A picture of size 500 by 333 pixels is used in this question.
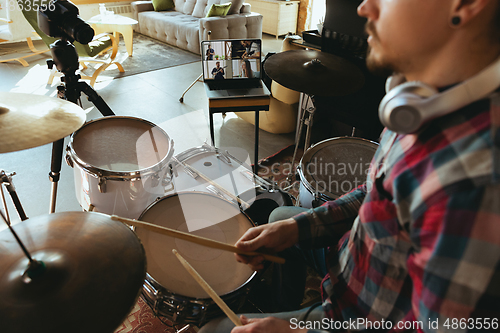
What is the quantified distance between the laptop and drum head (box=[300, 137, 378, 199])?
69cm

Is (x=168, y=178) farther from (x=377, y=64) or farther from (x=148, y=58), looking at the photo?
(x=148, y=58)

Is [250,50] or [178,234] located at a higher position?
[250,50]

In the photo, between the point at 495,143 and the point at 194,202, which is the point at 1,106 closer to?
the point at 194,202

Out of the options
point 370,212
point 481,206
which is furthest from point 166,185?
point 481,206

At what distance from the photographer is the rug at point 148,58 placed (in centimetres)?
401

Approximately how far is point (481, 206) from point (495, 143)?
10cm

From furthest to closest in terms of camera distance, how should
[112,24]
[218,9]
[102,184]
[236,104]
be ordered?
[218,9] < [112,24] < [236,104] < [102,184]

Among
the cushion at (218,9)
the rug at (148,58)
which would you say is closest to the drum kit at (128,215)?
the rug at (148,58)

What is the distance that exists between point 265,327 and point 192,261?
336 mm

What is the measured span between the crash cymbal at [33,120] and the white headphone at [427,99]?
91cm

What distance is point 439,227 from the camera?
474 mm

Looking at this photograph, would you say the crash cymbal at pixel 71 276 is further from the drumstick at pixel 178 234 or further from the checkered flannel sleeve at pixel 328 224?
the checkered flannel sleeve at pixel 328 224

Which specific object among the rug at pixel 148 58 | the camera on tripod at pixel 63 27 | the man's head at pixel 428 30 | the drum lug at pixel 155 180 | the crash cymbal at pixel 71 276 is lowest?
the rug at pixel 148 58

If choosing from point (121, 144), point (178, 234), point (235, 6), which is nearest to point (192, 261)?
point (178, 234)
